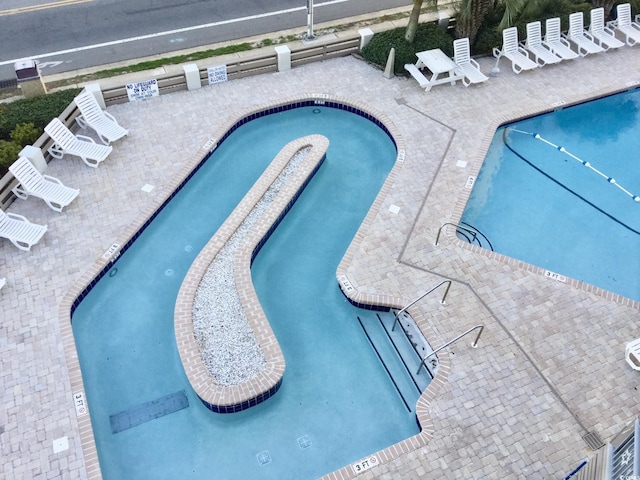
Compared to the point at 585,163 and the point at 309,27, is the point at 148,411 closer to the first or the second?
the point at 585,163

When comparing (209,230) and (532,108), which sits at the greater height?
(532,108)

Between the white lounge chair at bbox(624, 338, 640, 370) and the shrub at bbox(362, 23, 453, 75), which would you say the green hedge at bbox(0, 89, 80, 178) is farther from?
the white lounge chair at bbox(624, 338, 640, 370)

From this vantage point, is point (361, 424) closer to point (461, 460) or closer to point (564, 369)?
point (461, 460)

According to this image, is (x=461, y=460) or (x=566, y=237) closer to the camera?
(x=461, y=460)

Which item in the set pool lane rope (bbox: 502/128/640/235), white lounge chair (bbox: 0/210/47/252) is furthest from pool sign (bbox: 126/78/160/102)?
pool lane rope (bbox: 502/128/640/235)

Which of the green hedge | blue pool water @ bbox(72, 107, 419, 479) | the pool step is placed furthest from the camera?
the green hedge

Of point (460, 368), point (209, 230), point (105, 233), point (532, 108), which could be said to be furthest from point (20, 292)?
point (532, 108)

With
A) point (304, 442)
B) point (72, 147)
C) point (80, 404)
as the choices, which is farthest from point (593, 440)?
point (72, 147)
